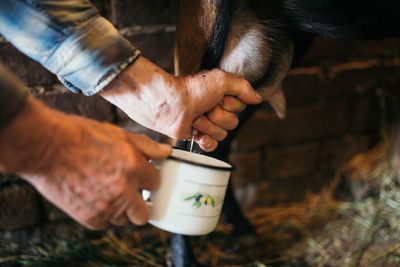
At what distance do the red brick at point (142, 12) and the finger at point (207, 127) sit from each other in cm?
38

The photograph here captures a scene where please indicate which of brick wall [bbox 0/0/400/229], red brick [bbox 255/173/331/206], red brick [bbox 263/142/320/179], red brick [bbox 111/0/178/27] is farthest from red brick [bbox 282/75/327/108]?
red brick [bbox 111/0/178/27]

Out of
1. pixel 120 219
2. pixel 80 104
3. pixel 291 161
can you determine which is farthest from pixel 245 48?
pixel 291 161

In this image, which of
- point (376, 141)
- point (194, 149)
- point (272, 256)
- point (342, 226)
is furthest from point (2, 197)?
point (376, 141)

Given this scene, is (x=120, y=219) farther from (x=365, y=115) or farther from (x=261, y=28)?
(x=365, y=115)

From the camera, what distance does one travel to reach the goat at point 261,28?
0.68 m

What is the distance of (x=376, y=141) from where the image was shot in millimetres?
1444

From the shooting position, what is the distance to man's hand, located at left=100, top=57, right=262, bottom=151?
661 mm

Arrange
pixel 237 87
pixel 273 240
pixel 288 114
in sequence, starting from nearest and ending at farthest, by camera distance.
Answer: pixel 237 87
pixel 273 240
pixel 288 114

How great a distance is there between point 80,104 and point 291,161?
2.43 feet

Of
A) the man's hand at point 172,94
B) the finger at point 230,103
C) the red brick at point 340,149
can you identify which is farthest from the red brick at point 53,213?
the red brick at point 340,149

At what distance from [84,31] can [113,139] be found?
195 mm

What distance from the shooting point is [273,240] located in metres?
1.15

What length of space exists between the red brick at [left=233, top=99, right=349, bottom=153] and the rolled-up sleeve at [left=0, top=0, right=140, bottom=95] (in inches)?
25.2

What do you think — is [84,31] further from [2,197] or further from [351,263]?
[351,263]
